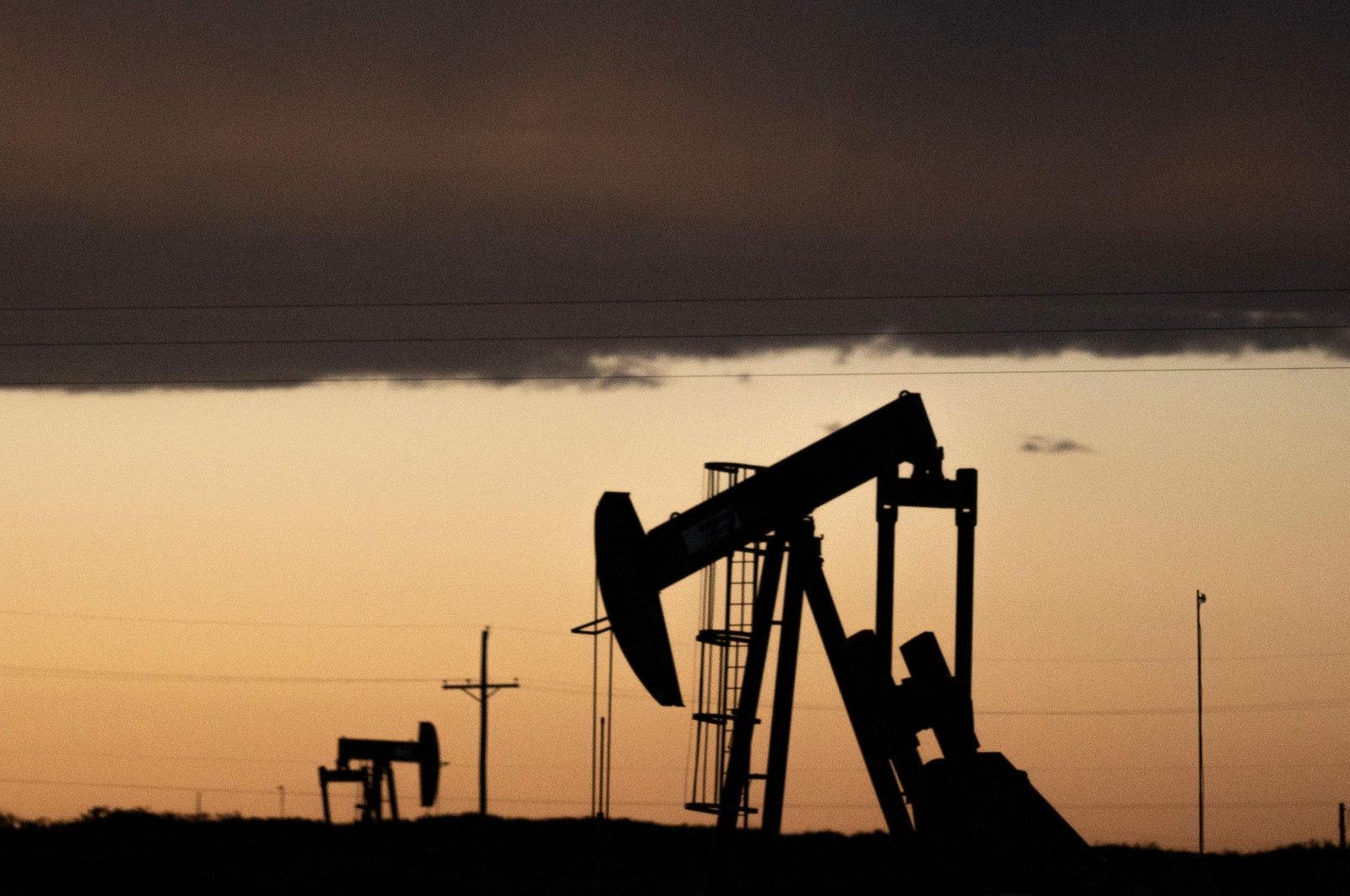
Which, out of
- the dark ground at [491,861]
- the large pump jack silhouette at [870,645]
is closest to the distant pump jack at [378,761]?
the dark ground at [491,861]

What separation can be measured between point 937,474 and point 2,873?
10722 millimetres

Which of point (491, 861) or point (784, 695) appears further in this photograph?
point (491, 861)

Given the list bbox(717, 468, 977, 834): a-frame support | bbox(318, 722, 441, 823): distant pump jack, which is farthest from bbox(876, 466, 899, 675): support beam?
bbox(318, 722, 441, 823): distant pump jack

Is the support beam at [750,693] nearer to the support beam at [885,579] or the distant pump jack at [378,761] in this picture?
the support beam at [885,579]

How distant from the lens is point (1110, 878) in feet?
37.1

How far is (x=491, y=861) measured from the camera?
2680 centimetres

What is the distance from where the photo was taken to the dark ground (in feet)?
58.6

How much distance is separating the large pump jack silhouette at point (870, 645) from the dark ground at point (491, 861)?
468mm

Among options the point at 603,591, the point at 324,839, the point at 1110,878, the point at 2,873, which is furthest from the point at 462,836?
the point at 1110,878

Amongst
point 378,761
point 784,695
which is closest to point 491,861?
point 378,761

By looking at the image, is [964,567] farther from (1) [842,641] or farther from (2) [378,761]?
(2) [378,761]

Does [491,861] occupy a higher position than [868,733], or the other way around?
[868,733]

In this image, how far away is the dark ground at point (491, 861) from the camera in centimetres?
1786

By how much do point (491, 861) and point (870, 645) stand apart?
51.3ft
